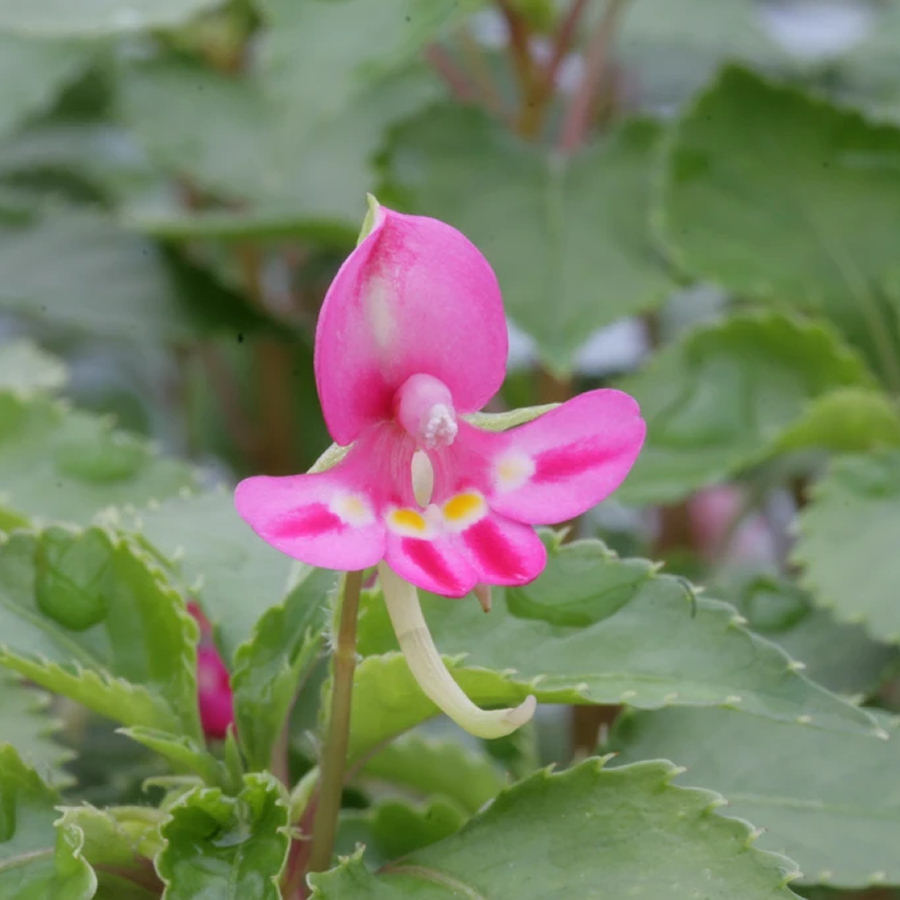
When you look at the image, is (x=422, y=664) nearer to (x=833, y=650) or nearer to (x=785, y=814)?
(x=785, y=814)

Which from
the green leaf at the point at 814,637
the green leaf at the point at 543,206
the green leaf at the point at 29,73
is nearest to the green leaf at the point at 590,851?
the green leaf at the point at 814,637

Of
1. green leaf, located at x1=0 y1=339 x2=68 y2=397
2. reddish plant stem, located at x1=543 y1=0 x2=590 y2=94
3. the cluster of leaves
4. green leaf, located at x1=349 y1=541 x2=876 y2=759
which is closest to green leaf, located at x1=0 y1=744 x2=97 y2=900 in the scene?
the cluster of leaves

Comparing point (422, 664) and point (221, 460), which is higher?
point (422, 664)

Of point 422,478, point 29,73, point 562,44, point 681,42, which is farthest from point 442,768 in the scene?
point 681,42

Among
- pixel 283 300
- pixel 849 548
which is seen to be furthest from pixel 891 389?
pixel 283 300

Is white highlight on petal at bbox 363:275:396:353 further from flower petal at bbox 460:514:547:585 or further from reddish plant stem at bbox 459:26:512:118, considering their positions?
reddish plant stem at bbox 459:26:512:118

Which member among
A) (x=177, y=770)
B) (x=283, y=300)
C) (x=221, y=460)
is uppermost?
(x=177, y=770)

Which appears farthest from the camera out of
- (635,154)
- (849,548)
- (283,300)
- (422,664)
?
(283,300)
